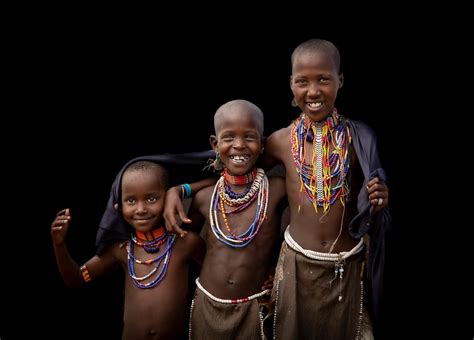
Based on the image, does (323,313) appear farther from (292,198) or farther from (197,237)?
(197,237)

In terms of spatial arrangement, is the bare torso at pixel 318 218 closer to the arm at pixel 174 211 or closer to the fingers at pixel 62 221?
the arm at pixel 174 211

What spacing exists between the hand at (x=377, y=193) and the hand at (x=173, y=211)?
3.59 ft

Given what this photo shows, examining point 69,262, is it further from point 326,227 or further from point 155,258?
point 326,227

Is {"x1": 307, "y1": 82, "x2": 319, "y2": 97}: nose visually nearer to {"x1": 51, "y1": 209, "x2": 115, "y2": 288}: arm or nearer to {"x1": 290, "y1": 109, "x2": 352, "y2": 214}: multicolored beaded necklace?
{"x1": 290, "y1": 109, "x2": 352, "y2": 214}: multicolored beaded necklace

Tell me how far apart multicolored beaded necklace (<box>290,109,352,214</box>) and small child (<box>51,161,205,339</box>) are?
861mm

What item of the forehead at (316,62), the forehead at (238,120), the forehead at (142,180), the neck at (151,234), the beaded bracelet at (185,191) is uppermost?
the forehead at (316,62)

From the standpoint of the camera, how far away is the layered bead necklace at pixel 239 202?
12.5ft

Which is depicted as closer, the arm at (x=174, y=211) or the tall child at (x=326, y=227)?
the tall child at (x=326, y=227)

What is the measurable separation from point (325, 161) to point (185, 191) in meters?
0.92

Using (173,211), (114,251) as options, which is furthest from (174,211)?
(114,251)

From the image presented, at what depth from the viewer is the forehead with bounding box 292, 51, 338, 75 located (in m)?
3.59

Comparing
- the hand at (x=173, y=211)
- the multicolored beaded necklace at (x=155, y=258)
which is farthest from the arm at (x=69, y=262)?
the hand at (x=173, y=211)

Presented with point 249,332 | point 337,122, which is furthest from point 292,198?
point 249,332

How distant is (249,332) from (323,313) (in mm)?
456
